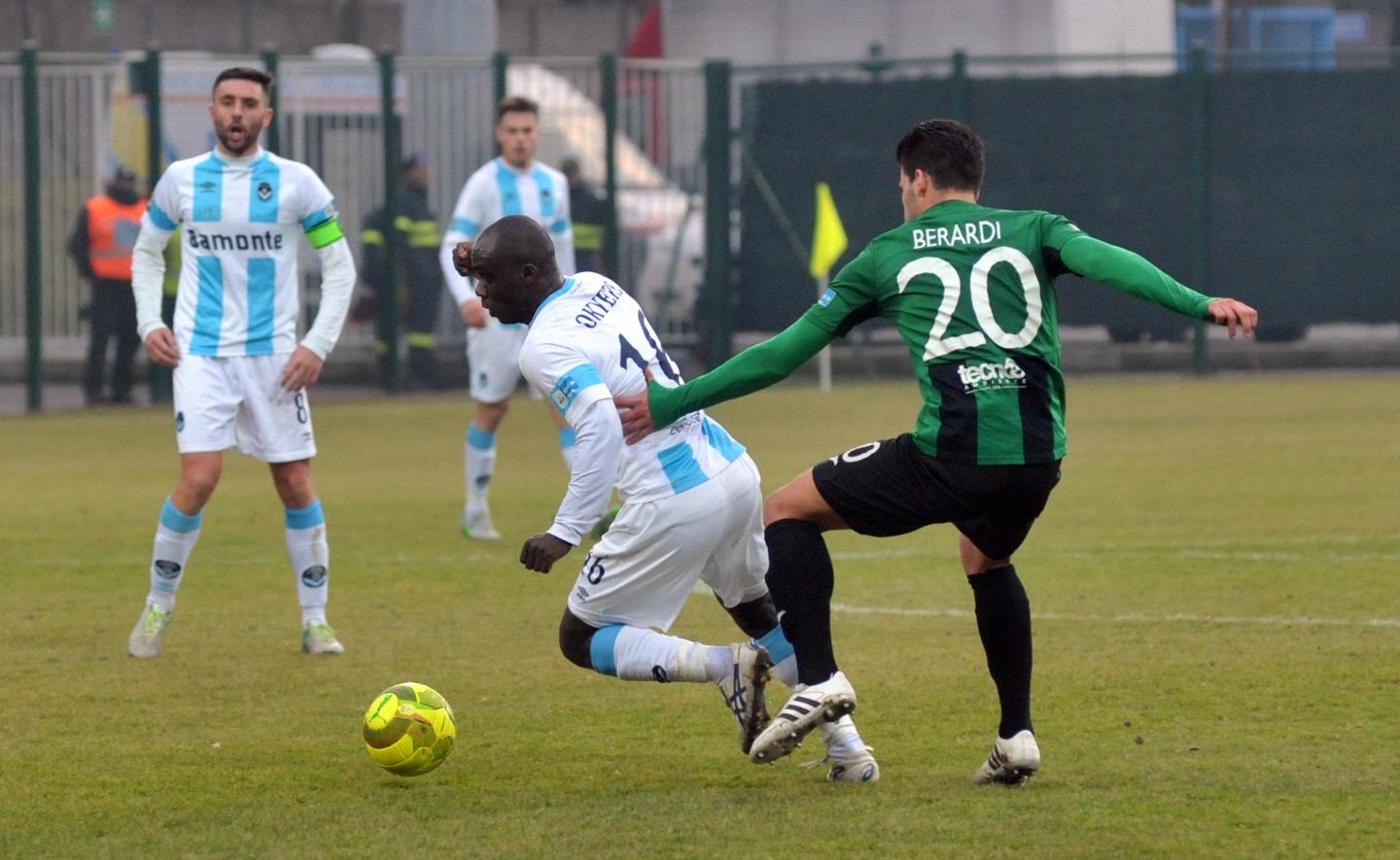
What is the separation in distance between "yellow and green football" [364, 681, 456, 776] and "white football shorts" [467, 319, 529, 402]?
5.54m

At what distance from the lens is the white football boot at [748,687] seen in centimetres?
573

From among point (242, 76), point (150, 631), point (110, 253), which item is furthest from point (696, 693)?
point (110, 253)

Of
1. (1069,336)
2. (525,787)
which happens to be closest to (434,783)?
(525,787)

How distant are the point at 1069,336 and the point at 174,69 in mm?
9415

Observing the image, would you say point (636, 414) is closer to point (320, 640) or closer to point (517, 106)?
point (320, 640)

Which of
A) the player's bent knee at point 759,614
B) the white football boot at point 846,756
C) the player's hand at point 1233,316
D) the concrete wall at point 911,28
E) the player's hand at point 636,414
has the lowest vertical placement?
the white football boot at point 846,756

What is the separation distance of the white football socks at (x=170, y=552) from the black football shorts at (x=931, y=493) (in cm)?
321

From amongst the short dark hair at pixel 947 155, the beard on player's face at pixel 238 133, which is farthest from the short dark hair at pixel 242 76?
the short dark hair at pixel 947 155

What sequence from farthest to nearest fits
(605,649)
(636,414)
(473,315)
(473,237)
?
(473,315) → (473,237) → (605,649) → (636,414)

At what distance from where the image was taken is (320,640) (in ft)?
26.4

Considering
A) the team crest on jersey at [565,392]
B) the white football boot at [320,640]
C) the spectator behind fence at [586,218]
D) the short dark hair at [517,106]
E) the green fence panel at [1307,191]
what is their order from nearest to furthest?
the team crest on jersey at [565,392]
the white football boot at [320,640]
the short dark hair at [517,106]
the spectator behind fence at [586,218]
the green fence panel at [1307,191]

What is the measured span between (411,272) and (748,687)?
51.0 ft

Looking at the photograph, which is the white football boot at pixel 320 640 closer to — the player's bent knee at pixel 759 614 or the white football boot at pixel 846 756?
the player's bent knee at pixel 759 614

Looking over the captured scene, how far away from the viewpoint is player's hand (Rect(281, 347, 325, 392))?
7.94m
